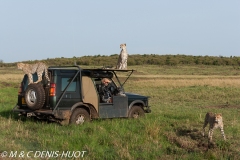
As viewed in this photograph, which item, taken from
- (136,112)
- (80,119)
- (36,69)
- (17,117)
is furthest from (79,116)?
(17,117)

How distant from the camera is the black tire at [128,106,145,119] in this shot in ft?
35.8

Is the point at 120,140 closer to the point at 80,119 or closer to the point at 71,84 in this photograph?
the point at 80,119

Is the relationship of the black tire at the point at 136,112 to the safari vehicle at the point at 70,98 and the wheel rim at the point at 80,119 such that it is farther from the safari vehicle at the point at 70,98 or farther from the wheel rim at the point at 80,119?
the wheel rim at the point at 80,119

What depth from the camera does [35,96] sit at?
9.16 m

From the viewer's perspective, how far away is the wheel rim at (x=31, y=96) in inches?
362

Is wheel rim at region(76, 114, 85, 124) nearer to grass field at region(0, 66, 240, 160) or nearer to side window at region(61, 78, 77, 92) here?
grass field at region(0, 66, 240, 160)

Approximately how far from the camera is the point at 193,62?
7288cm

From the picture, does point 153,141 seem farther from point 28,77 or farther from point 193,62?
point 193,62

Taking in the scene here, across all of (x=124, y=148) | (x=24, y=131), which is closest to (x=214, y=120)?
(x=124, y=148)

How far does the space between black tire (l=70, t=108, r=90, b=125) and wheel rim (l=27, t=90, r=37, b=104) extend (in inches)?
41.0

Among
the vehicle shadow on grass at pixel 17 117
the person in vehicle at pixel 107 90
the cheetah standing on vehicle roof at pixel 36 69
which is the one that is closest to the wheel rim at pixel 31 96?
the cheetah standing on vehicle roof at pixel 36 69

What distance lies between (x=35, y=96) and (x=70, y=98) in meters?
0.88

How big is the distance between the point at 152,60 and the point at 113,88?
209 feet

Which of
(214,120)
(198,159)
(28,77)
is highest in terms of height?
(28,77)
